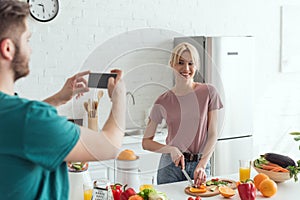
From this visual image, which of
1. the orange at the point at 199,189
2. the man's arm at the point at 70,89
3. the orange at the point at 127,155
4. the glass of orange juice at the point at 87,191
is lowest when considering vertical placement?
the orange at the point at 199,189

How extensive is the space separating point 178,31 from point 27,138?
Answer: 3299mm

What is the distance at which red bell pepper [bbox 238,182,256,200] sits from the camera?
83.4 inches

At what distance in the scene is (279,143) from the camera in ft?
16.6

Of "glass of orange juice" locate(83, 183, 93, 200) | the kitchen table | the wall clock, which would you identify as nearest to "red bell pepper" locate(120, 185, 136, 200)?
"glass of orange juice" locate(83, 183, 93, 200)

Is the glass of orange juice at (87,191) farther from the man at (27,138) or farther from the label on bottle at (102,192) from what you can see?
the man at (27,138)

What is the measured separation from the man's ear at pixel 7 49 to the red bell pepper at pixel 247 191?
1.29 meters

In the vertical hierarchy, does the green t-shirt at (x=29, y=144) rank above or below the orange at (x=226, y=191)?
above

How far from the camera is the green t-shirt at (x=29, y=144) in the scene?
1.17m

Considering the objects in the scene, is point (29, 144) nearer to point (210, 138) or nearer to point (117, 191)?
point (117, 191)

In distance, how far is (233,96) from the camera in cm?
418

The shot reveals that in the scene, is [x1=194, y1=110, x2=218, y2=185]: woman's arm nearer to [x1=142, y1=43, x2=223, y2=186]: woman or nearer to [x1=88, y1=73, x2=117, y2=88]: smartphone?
[x1=142, y1=43, x2=223, y2=186]: woman

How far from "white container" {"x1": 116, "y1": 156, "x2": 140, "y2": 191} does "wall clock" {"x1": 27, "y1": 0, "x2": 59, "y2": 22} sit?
6.65 feet

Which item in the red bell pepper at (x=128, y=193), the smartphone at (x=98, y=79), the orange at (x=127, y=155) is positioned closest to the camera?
the smartphone at (x=98, y=79)

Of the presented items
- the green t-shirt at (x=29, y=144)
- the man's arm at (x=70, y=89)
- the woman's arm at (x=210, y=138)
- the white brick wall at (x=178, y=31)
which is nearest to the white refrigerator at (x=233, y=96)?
the white brick wall at (x=178, y=31)
